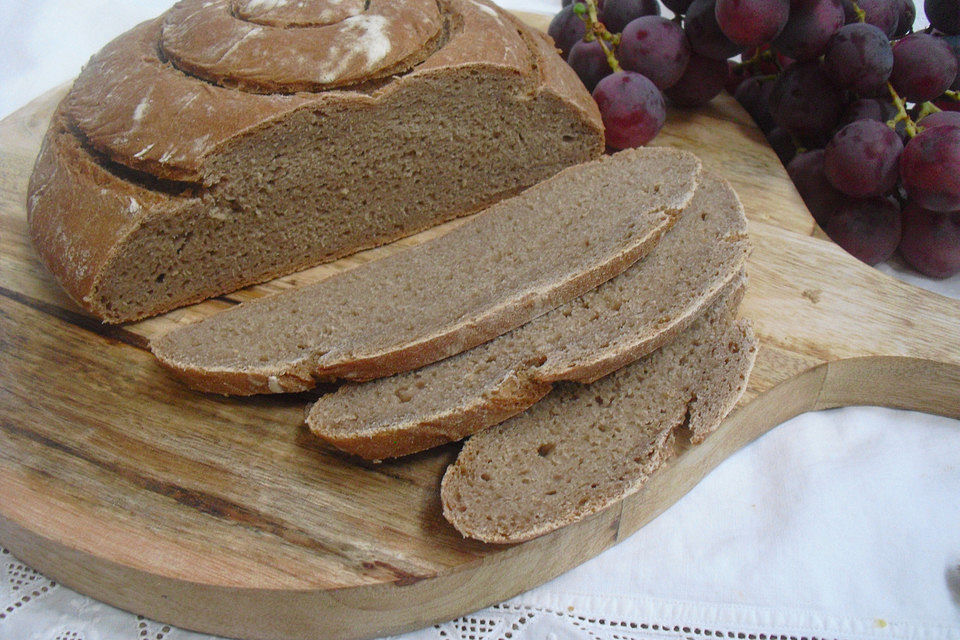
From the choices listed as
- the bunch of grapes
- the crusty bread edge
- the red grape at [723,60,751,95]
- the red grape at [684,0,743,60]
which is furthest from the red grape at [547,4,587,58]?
the crusty bread edge

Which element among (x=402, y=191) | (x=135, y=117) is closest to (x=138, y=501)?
(x=135, y=117)

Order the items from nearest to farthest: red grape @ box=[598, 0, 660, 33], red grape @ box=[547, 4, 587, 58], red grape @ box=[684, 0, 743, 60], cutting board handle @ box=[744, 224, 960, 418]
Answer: cutting board handle @ box=[744, 224, 960, 418], red grape @ box=[684, 0, 743, 60], red grape @ box=[598, 0, 660, 33], red grape @ box=[547, 4, 587, 58]

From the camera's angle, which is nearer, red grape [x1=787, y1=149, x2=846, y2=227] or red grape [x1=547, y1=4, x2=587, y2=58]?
red grape [x1=787, y1=149, x2=846, y2=227]

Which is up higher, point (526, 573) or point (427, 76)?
point (427, 76)

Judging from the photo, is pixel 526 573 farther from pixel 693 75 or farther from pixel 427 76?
pixel 693 75

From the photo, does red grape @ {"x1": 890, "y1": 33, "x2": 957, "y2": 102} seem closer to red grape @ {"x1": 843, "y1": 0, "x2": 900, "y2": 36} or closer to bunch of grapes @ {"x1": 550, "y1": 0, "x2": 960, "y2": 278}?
bunch of grapes @ {"x1": 550, "y1": 0, "x2": 960, "y2": 278}
